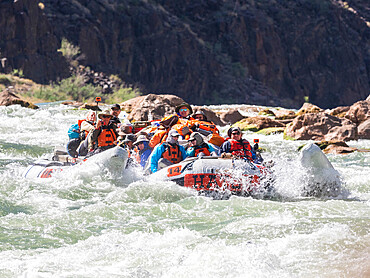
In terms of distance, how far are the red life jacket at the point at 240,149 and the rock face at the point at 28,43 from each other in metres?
33.4

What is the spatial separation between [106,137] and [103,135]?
65 millimetres

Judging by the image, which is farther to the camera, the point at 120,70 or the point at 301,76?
the point at 301,76

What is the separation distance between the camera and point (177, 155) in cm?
926

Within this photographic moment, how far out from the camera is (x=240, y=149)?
350 inches

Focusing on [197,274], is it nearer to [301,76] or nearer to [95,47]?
[95,47]

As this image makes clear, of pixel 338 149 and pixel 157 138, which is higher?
pixel 157 138

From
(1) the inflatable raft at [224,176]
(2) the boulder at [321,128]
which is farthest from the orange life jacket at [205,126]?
(2) the boulder at [321,128]

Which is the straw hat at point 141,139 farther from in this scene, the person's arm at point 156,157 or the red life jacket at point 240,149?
the red life jacket at point 240,149

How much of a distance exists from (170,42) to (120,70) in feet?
18.7

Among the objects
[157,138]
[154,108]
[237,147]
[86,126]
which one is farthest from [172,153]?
[154,108]

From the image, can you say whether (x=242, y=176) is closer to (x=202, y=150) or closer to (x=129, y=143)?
(x=202, y=150)

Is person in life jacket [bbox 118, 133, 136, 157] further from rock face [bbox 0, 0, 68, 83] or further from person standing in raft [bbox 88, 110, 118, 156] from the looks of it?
rock face [bbox 0, 0, 68, 83]

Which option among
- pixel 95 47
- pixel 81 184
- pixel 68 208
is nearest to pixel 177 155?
pixel 81 184

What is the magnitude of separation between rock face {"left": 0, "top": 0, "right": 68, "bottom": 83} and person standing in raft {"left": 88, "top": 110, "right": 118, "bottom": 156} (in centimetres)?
3155
